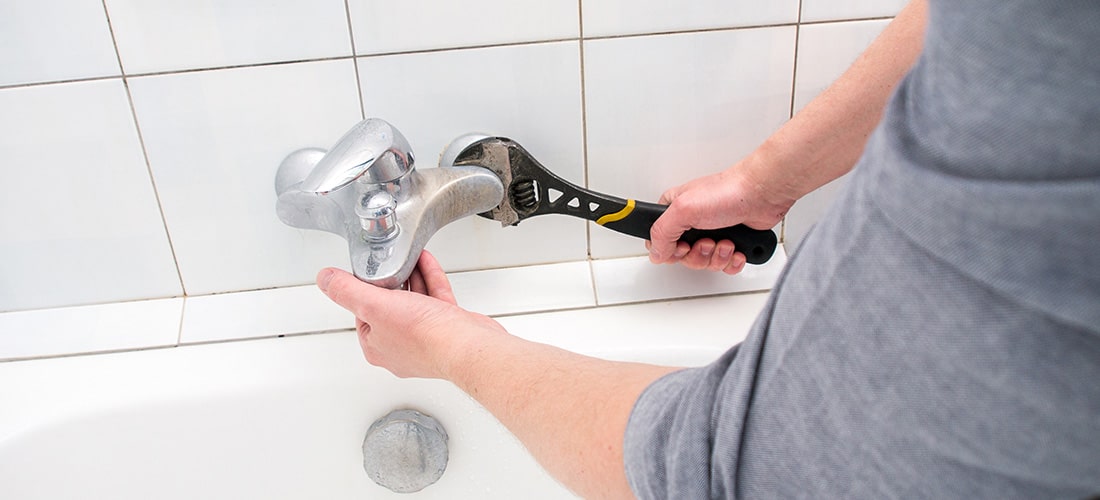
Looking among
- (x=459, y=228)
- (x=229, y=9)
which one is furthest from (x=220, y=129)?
(x=459, y=228)

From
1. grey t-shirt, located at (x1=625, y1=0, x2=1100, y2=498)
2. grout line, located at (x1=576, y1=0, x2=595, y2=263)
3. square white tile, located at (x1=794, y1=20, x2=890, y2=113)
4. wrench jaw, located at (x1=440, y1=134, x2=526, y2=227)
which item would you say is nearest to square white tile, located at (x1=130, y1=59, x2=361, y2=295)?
wrench jaw, located at (x1=440, y1=134, x2=526, y2=227)

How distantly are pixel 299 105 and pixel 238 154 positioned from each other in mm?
82

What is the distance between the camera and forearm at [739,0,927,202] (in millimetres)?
614

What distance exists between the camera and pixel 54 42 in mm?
708

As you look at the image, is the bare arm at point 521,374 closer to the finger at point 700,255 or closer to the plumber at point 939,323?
the plumber at point 939,323

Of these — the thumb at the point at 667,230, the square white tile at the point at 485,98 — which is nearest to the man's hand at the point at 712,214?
the thumb at the point at 667,230

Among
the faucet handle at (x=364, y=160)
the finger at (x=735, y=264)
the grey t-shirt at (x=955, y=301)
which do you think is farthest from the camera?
the finger at (x=735, y=264)

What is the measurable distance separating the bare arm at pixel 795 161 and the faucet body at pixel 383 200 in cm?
19

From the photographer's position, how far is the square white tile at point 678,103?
2.47ft

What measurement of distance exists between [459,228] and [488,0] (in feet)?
0.77

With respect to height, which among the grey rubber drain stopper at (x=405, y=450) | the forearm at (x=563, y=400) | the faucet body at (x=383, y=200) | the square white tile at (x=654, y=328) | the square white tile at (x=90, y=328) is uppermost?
the faucet body at (x=383, y=200)

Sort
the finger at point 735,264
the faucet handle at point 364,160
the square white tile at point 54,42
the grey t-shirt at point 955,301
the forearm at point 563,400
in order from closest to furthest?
the grey t-shirt at point 955,301, the forearm at point 563,400, the faucet handle at point 364,160, the square white tile at point 54,42, the finger at point 735,264

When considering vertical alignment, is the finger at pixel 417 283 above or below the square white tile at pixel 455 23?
below

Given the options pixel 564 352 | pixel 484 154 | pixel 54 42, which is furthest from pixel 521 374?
pixel 54 42
